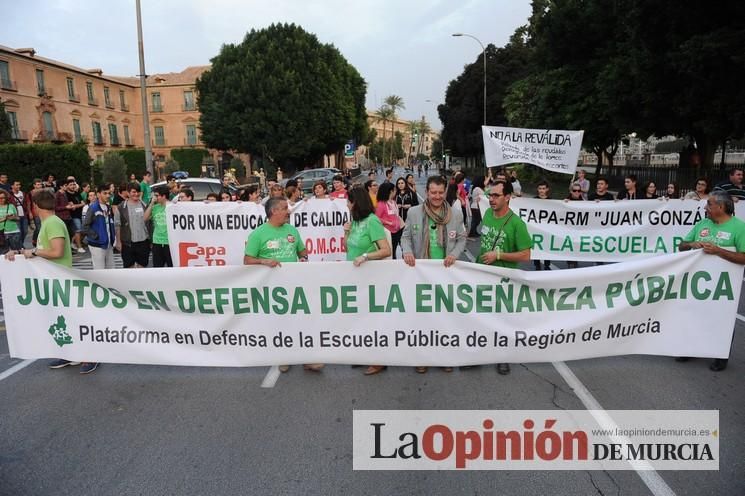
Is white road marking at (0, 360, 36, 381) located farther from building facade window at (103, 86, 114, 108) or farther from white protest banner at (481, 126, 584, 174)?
building facade window at (103, 86, 114, 108)

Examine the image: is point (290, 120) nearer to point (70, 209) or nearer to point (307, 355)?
point (70, 209)

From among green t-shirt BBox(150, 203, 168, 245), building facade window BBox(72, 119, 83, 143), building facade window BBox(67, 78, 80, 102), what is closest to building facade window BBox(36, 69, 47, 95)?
building facade window BBox(67, 78, 80, 102)

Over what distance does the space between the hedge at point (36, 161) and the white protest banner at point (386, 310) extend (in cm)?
2745

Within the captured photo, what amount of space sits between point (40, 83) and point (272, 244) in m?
53.2

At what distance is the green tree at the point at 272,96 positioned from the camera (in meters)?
41.3

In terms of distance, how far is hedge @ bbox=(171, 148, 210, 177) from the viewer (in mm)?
56344

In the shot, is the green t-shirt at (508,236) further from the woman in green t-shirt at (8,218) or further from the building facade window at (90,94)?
the building facade window at (90,94)

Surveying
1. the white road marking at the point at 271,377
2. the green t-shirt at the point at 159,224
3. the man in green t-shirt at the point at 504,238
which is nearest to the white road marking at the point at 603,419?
the man in green t-shirt at the point at 504,238

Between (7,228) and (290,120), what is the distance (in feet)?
111

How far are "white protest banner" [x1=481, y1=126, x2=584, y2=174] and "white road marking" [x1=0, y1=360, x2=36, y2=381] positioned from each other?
26.8 feet

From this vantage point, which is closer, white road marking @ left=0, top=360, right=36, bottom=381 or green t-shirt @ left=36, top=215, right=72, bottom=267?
green t-shirt @ left=36, top=215, right=72, bottom=267

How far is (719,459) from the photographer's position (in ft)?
11.4

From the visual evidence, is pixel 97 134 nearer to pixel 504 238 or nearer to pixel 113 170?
pixel 113 170

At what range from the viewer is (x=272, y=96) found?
135 ft
